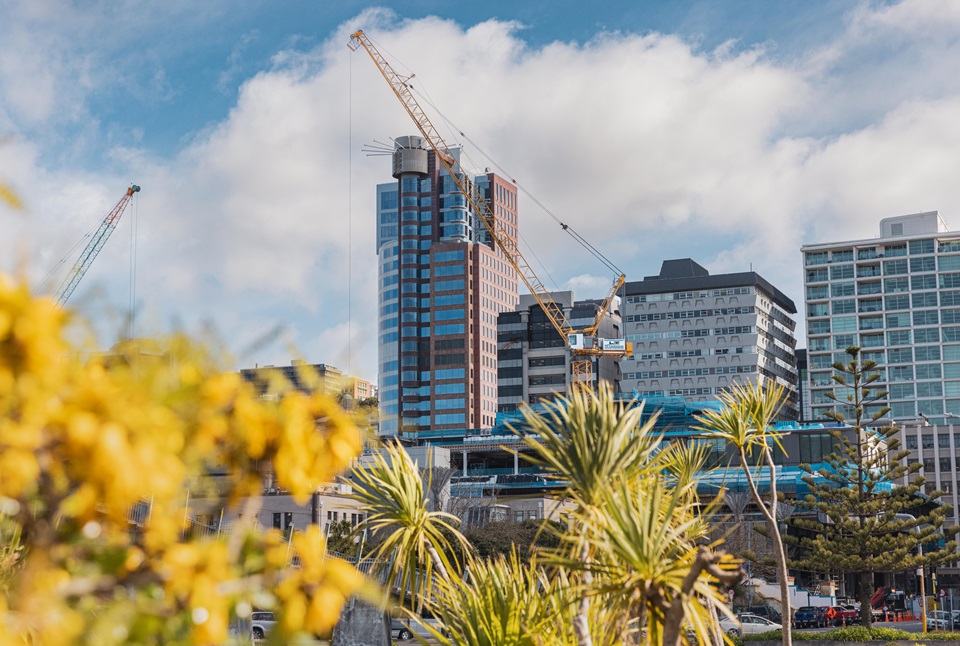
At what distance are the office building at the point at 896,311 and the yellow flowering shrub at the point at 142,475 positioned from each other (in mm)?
158346

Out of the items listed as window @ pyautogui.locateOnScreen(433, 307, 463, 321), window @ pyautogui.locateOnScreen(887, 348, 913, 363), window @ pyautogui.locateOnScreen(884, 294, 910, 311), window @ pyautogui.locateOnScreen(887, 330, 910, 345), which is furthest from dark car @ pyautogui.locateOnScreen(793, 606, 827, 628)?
window @ pyautogui.locateOnScreen(433, 307, 463, 321)

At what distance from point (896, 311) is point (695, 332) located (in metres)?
30.2

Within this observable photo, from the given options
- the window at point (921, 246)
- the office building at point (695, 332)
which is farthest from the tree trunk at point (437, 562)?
the window at point (921, 246)

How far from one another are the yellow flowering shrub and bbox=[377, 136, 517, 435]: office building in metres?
165

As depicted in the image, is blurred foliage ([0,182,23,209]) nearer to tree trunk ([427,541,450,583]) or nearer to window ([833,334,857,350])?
tree trunk ([427,541,450,583])

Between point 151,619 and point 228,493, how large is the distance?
2.20ft

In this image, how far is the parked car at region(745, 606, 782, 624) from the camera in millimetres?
58250

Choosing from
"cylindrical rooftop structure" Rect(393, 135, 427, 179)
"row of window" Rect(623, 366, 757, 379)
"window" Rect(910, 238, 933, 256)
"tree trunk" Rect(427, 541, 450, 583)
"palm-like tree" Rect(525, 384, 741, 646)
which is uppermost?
"cylindrical rooftop structure" Rect(393, 135, 427, 179)

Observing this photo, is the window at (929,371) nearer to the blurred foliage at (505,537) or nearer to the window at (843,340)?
the window at (843,340)

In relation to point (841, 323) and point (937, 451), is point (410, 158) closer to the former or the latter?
point (841, 323)

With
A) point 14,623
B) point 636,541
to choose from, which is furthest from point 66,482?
point 636,541

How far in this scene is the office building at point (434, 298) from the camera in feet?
578

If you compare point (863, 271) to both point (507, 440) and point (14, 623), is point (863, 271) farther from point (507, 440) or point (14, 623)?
point (14, 623)

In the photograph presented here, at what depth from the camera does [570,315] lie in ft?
581
